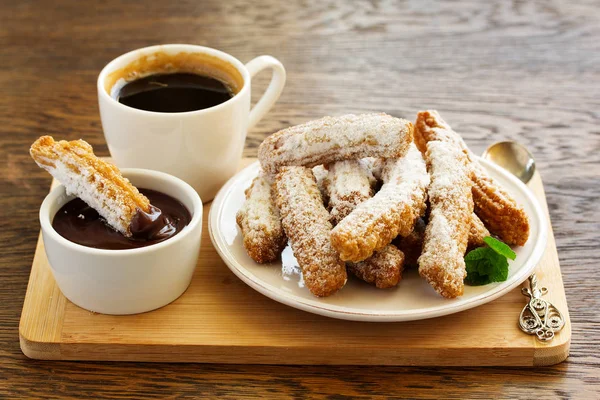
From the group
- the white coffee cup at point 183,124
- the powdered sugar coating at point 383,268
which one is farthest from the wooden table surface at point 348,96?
the white coffee cup at point 183,124

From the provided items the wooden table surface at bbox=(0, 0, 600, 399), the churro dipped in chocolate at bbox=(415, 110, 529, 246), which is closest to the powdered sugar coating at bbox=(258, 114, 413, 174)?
the churro dipped in chocolate at bbox=(415, 110, 529, 246)

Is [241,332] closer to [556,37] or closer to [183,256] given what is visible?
[183,256]

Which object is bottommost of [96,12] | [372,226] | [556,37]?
[96,12]

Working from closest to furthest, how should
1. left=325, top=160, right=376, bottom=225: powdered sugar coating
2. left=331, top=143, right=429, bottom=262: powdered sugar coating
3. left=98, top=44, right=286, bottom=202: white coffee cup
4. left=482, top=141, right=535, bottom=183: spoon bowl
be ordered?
1. left=331, top=143, right=429, bottom=262: powdered sugar coating
2. left=325, top=160, right=376, bottom=225: powdered sugar coating
3. left=98, top=44, right=286, bottom=202: white coffee cup
4. left=482, top=141, right=535, bottom=183: spoon bowl

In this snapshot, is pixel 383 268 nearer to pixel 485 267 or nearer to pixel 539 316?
pixel 485 267

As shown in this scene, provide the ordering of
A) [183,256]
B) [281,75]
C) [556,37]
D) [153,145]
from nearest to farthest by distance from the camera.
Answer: [183,256] → [153,145] → [281,75] → [556,37]

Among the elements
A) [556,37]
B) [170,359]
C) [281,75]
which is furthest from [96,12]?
Answer: [170,359]

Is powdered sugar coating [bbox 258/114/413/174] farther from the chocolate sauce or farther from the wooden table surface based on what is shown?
the wooden table surface
